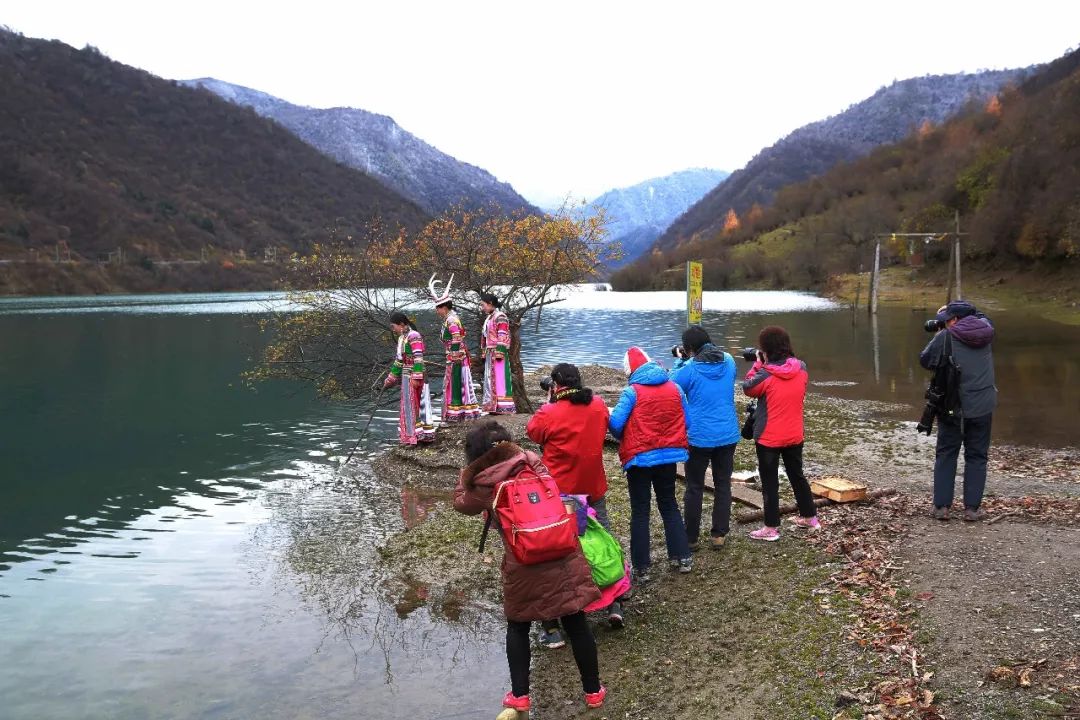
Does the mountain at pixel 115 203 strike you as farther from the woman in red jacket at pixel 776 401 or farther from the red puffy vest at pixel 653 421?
the red puffy vest at pixel 653 421

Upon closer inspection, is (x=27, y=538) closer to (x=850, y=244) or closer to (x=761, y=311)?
(x=761, y=311)

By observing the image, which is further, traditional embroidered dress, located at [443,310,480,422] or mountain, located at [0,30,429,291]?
mountain, located at [0,30,429,291]

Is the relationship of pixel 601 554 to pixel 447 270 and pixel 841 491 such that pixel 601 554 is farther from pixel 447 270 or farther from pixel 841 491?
pixel 447 270

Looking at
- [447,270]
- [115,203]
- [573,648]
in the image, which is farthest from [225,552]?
[115,203]

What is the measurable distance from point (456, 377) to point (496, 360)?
0.79m

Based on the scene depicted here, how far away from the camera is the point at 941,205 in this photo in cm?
7862

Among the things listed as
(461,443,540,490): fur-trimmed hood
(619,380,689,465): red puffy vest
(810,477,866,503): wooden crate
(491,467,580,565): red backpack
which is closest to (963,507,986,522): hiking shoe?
(810,477,866,503): wooden crate

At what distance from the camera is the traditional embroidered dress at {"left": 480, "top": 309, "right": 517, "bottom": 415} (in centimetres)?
1336

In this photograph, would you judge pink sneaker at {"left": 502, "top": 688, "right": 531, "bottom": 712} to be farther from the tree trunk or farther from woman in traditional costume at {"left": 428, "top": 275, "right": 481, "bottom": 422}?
the tree trunk

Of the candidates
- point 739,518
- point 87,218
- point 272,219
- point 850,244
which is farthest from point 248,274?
point 739,518

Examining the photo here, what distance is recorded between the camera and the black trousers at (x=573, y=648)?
4961 millimetres

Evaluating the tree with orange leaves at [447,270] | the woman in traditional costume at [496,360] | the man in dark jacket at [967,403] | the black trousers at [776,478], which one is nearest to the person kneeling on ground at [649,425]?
the black trousers at [776,478]

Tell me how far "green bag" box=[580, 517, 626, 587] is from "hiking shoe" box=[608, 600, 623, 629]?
360mm

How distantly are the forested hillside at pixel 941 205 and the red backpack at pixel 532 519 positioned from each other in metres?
45.6
